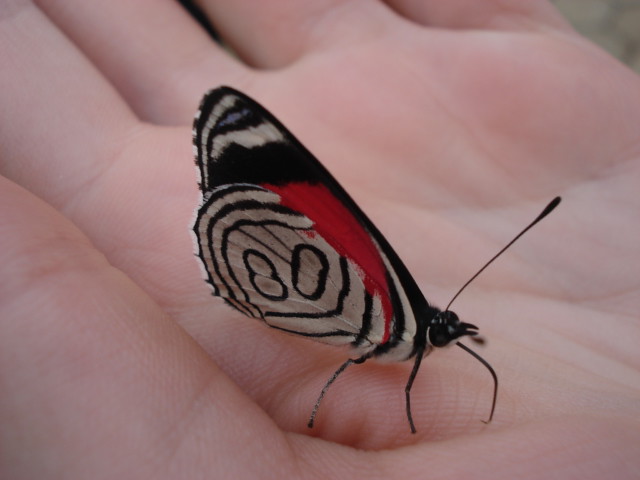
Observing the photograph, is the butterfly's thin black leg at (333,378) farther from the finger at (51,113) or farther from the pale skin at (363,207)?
the finger at (51,113)

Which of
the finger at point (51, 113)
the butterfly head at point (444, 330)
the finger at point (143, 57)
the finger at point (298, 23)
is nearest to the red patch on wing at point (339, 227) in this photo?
the butterfly head at point (444, 330)

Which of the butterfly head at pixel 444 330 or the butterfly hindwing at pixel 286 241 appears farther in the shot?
the butterfly head at pixel 444 330

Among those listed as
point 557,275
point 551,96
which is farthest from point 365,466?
point 551,96

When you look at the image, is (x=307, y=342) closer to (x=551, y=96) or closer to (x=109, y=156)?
(x=109, y=156)

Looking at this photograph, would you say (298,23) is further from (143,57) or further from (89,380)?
(89,380)

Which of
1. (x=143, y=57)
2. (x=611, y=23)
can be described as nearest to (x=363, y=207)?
(x=143, y=57)
